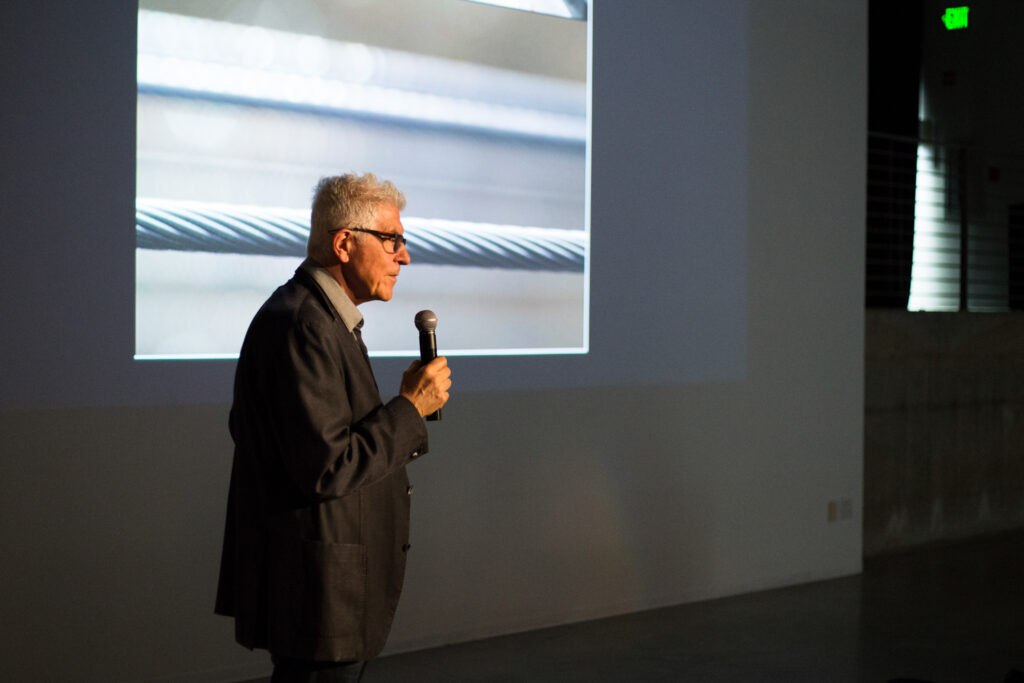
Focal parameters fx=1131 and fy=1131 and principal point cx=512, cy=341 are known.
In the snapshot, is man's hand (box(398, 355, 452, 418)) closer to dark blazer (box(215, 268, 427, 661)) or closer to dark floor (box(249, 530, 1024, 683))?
dark blazer (box(215, 268, 427, 661))

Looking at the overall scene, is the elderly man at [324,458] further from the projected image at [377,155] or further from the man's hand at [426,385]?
the projected image at [377,155]

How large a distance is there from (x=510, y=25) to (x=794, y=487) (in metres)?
2.60

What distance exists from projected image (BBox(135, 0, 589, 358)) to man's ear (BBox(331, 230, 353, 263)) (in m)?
1.59

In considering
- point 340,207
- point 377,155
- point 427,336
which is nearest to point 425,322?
point 427,336

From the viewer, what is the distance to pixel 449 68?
13.6 feet

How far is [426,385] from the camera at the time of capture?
7.05 feet

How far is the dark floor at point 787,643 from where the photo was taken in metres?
3.97

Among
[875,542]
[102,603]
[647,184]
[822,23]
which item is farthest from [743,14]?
[102,603]

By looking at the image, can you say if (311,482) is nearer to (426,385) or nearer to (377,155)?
(426,385)

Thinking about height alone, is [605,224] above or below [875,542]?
above

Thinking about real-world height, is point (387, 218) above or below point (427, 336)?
above

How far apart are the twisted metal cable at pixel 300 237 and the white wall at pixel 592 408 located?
0.11 m

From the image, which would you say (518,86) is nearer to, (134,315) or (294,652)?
(134,315)

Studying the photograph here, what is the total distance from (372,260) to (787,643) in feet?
9.52
